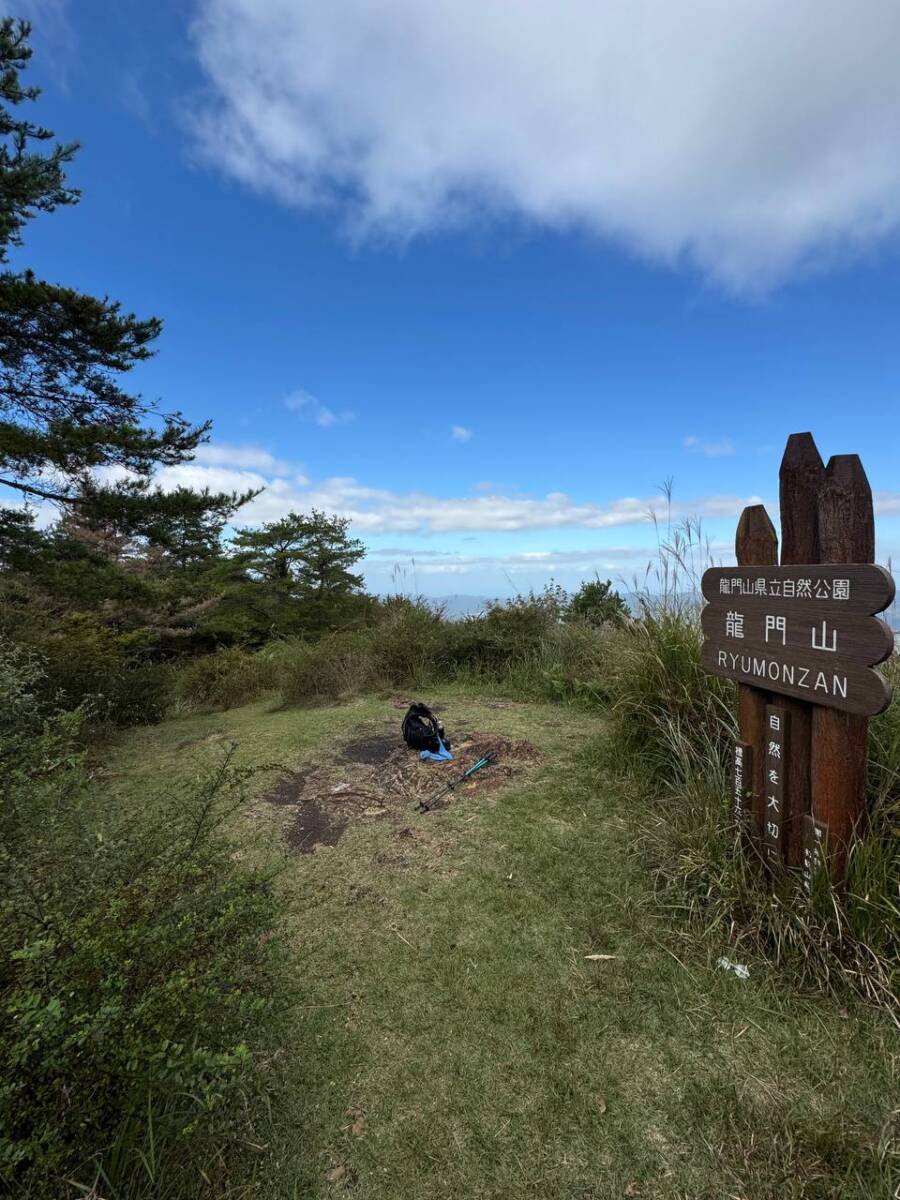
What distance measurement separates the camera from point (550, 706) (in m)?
5.71

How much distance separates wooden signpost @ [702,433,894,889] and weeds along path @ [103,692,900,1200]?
0.57 metres

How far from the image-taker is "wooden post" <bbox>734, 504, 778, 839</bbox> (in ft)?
7.36

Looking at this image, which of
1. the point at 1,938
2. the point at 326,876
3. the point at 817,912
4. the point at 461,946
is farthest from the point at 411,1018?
the point at 817,912

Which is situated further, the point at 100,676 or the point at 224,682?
the point at 224,682

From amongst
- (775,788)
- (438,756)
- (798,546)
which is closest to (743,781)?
(775,788)

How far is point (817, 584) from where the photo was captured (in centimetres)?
193

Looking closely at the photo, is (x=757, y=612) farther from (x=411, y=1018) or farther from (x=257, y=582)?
(x=257, y=582)

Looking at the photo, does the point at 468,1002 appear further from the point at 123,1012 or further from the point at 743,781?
the point at 743,781

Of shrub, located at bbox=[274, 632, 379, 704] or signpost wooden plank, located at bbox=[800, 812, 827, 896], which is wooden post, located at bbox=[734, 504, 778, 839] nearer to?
signpost wooden plank, located at bbox=[800, 812, 827, 896]

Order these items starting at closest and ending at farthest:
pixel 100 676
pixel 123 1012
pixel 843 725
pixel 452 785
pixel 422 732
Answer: pixel 123 1012, pixel 843 725, pixel 452 785, pixel 422 732, pixel 100 676

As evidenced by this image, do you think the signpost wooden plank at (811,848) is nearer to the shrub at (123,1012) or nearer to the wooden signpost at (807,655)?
the wooden signpost at (807,655)

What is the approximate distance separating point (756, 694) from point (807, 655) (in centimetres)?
39

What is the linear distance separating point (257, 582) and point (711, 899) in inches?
640

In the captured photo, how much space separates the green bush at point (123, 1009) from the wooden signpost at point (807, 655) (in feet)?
6.35
